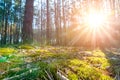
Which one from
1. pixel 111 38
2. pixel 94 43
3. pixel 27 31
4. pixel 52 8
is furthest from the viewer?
pixel 52 8

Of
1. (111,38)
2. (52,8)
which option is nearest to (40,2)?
(52,8)

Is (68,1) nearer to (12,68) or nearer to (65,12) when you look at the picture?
(65,12)

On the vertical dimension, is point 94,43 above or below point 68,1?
below

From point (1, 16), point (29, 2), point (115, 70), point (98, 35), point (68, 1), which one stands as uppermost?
point (68, 1)

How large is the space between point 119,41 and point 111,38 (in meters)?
0.69

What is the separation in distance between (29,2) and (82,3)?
89.3ft

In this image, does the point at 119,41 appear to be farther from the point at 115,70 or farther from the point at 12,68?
the point at 12,68

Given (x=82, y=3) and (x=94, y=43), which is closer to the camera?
(x=94, y=43)

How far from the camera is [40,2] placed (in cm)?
4178

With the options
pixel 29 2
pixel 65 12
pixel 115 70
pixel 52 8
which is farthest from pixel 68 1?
pixel 115 70

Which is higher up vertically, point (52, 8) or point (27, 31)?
point (52, 8)

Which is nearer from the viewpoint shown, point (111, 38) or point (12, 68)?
point (12, 68)

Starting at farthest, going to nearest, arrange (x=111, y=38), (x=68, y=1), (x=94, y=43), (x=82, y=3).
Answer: (x=68, y=1) → (x=82, y=3) → (x=111, y=38) → (x=94, y=43)

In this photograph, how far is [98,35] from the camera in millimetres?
13898
